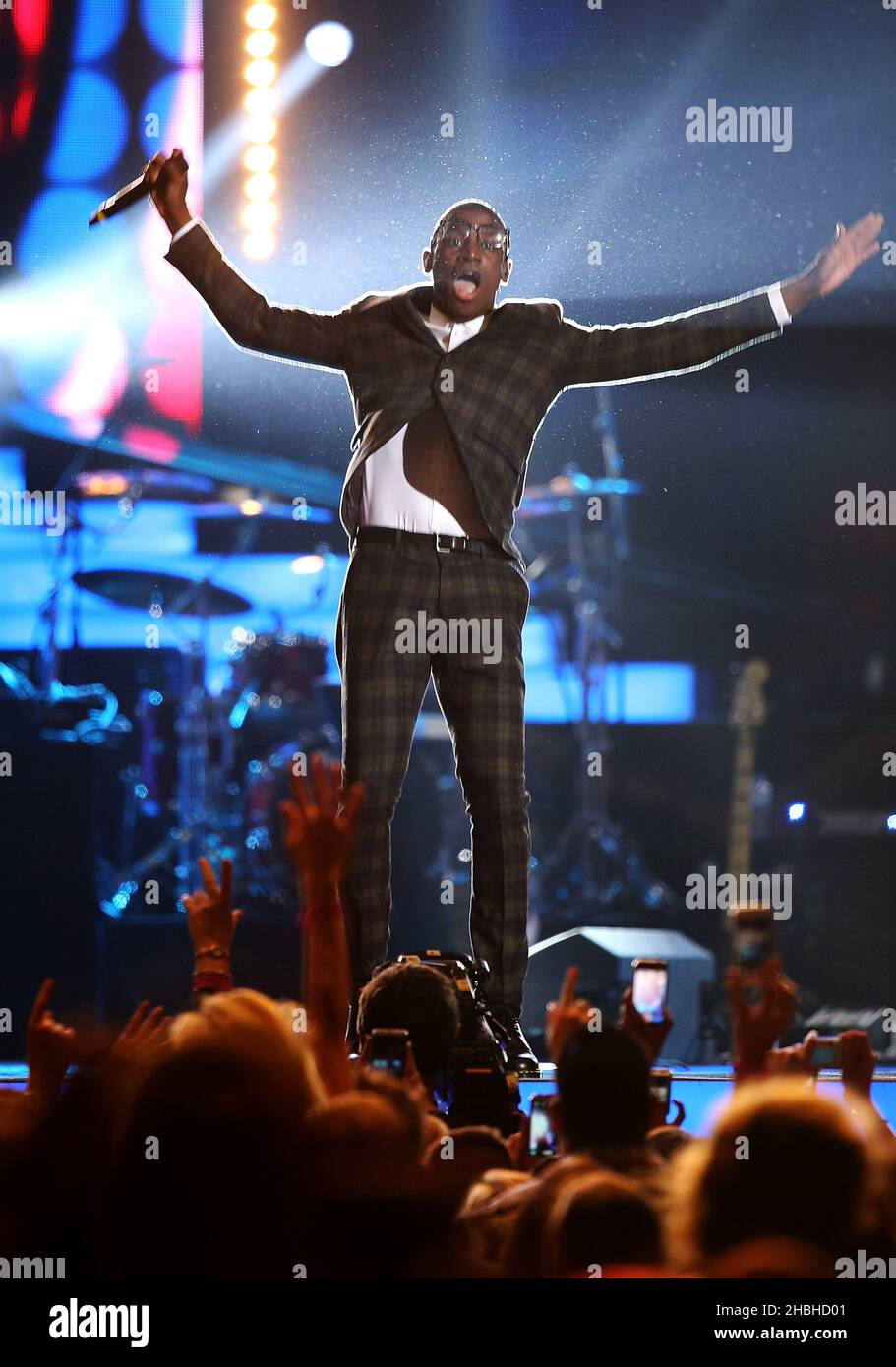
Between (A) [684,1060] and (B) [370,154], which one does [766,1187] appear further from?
(B) [370,154]

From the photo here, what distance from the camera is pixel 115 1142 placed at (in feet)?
4.56

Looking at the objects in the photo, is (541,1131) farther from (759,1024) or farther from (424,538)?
(424,538)

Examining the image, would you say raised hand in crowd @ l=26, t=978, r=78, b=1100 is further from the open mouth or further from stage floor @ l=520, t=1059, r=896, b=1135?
the open mouth

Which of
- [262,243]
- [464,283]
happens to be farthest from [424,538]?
[262,243]

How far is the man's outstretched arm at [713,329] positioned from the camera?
3268mm

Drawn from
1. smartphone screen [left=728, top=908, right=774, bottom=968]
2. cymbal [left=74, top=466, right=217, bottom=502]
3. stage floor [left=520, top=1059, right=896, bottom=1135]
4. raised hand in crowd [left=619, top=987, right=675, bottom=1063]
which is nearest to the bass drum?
cymbal [left=74, top=466, right=217, bottom=502]

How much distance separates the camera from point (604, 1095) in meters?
1.67

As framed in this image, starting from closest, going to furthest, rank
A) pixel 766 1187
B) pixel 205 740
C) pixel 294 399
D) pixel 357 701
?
1. pixel 766 1187
2. pixel 357 701
3. pixel 294 399
4. pixel 205 740

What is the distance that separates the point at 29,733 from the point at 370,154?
191 centimetres

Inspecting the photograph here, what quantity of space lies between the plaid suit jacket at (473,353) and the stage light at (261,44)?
1552 millimetres

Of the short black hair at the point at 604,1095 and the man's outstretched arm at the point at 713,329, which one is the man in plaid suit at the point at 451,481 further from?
the short black hair at the point at 604,1095

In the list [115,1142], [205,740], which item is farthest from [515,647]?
[205,740]

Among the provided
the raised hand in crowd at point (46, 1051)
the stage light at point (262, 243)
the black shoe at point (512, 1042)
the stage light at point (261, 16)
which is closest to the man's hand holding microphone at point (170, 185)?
the stage light at point (262, 243)

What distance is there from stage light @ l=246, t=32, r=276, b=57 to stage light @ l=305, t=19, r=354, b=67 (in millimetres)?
100
